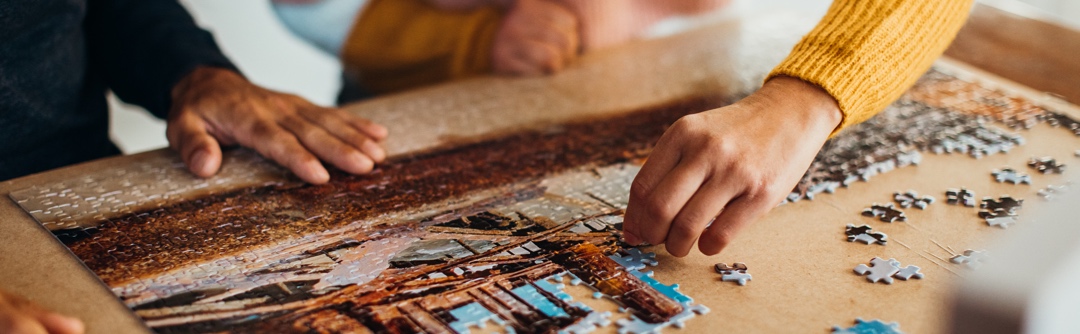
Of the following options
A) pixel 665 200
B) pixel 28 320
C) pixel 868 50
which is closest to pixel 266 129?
pixel 28 320

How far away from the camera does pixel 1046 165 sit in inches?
52.6

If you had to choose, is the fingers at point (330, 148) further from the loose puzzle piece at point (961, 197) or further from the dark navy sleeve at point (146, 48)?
the loose puzzle piece at point (961, 197)

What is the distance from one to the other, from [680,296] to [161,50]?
112 centimetres

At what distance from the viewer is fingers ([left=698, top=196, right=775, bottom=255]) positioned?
1.03 metres

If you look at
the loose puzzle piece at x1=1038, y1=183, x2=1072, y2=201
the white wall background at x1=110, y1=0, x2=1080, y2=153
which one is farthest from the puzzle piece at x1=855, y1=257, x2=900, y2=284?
the white wall background at x1=110, y1=0, x2=1080, y2=153

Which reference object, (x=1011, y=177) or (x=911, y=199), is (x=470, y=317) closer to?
(x=911, y=199)

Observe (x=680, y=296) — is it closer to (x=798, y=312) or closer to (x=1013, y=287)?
(x=798, y=312)

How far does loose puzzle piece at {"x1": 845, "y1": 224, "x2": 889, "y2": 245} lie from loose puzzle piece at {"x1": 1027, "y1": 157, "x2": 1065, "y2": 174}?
387 millimetres

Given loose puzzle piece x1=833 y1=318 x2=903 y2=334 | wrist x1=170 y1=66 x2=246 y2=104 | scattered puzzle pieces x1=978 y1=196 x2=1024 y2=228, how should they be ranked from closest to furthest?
loose puzzle piece x1=833 y1=318 x2=903 y2=334
scattered puzzle pieces x1=978 y1=196 x2=1024 y2=228
wrist x1=170 y1=66 x2=246 y2=104

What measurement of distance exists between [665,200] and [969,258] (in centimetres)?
41

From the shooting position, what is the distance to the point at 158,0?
1.67m

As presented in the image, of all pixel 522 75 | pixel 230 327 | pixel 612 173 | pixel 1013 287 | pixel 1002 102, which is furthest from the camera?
pixel 522 75

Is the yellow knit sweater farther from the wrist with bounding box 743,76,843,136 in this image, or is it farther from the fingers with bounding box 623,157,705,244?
the fingers with bounding box 623,157,705,244

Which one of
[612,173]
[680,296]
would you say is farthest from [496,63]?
[680,296]
